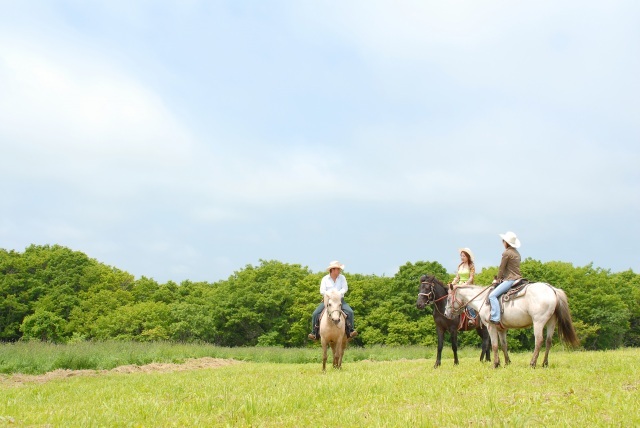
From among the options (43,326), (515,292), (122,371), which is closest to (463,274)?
(515,292)

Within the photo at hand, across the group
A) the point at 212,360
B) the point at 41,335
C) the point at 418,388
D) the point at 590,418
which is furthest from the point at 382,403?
the point at 41,335

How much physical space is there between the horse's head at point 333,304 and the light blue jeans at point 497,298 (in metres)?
3.71

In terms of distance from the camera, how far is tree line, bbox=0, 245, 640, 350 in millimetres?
54094

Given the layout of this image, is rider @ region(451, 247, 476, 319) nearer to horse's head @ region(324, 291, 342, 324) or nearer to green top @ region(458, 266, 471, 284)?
green top @ region(458, 266, 471, 284)

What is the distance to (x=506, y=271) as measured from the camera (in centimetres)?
1346

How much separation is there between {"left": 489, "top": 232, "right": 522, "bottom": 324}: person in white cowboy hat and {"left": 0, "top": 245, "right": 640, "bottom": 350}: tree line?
121 ft

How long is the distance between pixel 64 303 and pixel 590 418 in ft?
224

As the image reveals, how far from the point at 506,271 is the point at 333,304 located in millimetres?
4335

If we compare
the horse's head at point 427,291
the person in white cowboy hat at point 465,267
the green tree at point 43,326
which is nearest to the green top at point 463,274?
the person in white cowboy hat at point 465,267

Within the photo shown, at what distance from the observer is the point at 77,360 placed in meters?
20.9

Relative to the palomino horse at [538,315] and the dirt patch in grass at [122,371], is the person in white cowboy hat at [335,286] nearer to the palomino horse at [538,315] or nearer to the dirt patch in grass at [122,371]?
the palomino horse at [538,315]

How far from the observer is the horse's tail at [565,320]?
12.5m

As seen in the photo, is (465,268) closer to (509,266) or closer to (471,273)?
(471,273)

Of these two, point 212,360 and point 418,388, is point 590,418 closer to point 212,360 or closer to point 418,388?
point 418,388
